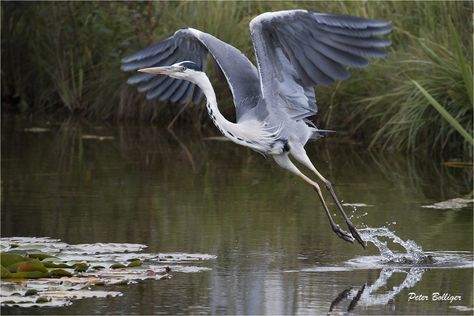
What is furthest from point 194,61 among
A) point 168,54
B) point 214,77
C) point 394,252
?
point 214,77

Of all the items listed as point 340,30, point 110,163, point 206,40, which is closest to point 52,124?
point 110,163

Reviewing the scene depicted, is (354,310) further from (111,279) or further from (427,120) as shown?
(427,120)

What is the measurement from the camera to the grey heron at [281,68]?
7.85 meters

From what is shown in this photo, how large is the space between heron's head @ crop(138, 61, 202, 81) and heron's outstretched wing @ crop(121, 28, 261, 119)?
0.20 meters

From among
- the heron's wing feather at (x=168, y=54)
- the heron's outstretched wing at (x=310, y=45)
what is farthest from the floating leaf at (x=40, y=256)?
the heron's wing feather at (x=168, y=54)

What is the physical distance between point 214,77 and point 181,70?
7772 mm

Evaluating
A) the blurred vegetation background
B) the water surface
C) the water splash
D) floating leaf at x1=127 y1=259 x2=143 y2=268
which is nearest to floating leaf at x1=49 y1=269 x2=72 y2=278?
the water surface

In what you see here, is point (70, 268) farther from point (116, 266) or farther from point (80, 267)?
point (116, 266)

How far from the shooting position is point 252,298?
21.8ft

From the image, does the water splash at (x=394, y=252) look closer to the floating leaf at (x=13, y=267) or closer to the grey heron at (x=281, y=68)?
the grey heron at (x=281, y=68)

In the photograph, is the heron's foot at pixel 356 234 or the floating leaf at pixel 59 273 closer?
the floating leaf at pixel 59 273

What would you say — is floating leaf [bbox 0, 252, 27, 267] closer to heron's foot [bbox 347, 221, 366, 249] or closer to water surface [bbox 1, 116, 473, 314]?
water surface [bbox 1, 116, 473, 314]

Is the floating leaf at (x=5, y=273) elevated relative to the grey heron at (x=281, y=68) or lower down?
lower down

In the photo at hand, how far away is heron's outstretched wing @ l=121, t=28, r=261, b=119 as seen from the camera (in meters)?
8.66
